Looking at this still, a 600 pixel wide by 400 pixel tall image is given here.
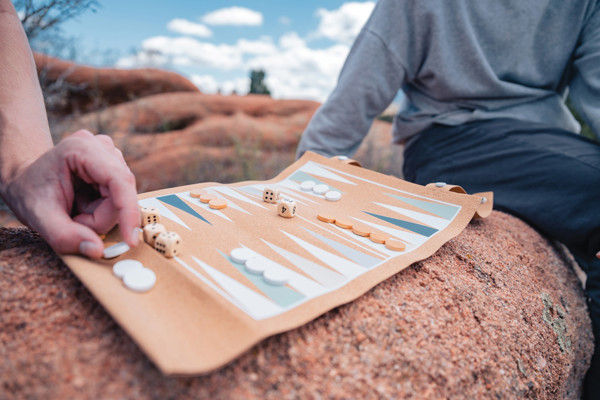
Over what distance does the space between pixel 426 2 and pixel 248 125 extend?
558 cm

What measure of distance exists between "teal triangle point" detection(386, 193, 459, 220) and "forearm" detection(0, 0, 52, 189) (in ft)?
4.37

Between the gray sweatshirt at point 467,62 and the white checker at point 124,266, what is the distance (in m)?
1.49

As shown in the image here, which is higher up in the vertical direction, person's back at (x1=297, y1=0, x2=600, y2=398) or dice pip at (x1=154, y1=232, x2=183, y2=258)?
person's back at (x1=297, y1=0, x2=600, y2=398)

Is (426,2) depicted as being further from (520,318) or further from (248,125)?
(248,125)

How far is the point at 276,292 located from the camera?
2.87 feet

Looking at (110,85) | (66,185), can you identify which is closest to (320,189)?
(66,185)

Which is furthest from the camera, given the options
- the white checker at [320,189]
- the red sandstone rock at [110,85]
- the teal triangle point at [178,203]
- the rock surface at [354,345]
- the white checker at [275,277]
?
the red sandstone rock at [110,85]

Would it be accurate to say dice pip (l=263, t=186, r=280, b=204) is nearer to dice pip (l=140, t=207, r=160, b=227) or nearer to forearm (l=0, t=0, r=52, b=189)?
dice pip (l=140, t=207, r=160, b=227)

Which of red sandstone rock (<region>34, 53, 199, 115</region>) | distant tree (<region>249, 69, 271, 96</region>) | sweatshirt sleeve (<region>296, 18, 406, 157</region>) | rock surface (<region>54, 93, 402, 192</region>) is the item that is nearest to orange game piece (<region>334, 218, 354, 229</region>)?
sweatshirt sleeve (<region>296, 18, 406, 157</region>)

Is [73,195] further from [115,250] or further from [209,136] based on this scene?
[209,136]

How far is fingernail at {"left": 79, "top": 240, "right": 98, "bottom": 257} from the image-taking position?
0.85m

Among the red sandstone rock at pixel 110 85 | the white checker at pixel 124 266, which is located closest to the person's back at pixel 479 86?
the white checker at pixel 124 266

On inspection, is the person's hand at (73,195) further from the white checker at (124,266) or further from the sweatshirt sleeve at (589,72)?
the sweatshirt sleeve at (589,72)

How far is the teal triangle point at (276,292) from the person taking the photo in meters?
0.84
